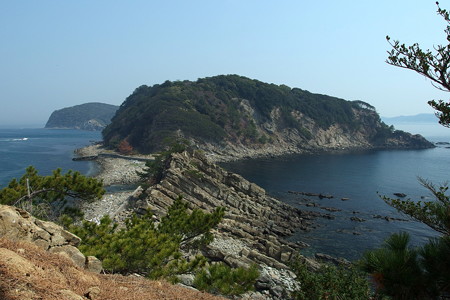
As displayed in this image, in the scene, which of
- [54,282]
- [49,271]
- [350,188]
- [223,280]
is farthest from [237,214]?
[54,282]

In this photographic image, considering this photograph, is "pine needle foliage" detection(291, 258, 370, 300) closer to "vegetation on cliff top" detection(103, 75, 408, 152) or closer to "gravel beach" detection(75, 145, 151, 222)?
"gravel beach" detection(75, 145, 151, 222)

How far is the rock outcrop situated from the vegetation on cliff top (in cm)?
8147

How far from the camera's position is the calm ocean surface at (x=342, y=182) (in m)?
36.0

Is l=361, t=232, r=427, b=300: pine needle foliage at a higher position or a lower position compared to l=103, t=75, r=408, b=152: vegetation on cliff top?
lower

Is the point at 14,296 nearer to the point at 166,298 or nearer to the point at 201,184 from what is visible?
the point at 166,298

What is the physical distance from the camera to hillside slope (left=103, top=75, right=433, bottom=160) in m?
101

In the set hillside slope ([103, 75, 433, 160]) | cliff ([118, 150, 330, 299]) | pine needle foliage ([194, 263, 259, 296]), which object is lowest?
cliff ([118, 150, 330, 299])

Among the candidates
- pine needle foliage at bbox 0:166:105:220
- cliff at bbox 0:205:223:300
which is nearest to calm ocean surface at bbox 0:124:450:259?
pine needle foliage at bbox 0:166:105:220

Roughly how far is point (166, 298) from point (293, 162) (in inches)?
3274

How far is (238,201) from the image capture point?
4231 centimetres

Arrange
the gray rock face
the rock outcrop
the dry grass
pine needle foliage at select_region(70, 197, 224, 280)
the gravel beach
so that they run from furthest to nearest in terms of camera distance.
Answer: the gravel beach < the gray rock face < pine needle foliage at select_region(70, 197, 224, 280) < the rock outcrop < the dry grass

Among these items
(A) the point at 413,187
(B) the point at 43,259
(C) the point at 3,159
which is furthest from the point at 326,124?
(B) the point at 43,259

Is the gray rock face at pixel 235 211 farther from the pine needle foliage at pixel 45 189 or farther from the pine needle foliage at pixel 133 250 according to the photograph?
the pine needle foliage at pixel 133 250

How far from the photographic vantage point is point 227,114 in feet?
385
